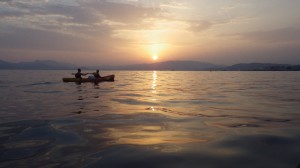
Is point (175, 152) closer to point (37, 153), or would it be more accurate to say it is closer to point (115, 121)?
point (37, 153)

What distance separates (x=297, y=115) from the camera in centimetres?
1272

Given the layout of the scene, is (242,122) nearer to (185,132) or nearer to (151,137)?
(185,132)

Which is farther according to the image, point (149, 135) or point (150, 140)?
point (149, 135)

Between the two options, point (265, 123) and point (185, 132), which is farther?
point (265, 123)

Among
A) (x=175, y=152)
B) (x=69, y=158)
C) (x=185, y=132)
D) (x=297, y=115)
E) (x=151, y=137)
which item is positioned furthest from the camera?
(x=297, y=115)

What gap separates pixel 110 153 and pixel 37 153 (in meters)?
1.85

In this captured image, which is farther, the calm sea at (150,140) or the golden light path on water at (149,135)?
the golden light path on water at (149,135)

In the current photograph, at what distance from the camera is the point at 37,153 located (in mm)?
6988

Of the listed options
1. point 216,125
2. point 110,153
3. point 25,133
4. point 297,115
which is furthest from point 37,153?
point 297,115

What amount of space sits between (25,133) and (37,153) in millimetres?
2466

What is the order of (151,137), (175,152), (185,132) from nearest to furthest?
(175,152) < (151,137) < (185,132)

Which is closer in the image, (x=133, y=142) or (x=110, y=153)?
(x=110, y=153)

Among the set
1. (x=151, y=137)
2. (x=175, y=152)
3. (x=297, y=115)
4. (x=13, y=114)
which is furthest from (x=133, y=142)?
(x=297, y=115)

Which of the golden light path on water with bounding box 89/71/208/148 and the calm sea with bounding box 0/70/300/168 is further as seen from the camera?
the golden light path on water with bounding box 89/71/208/148
